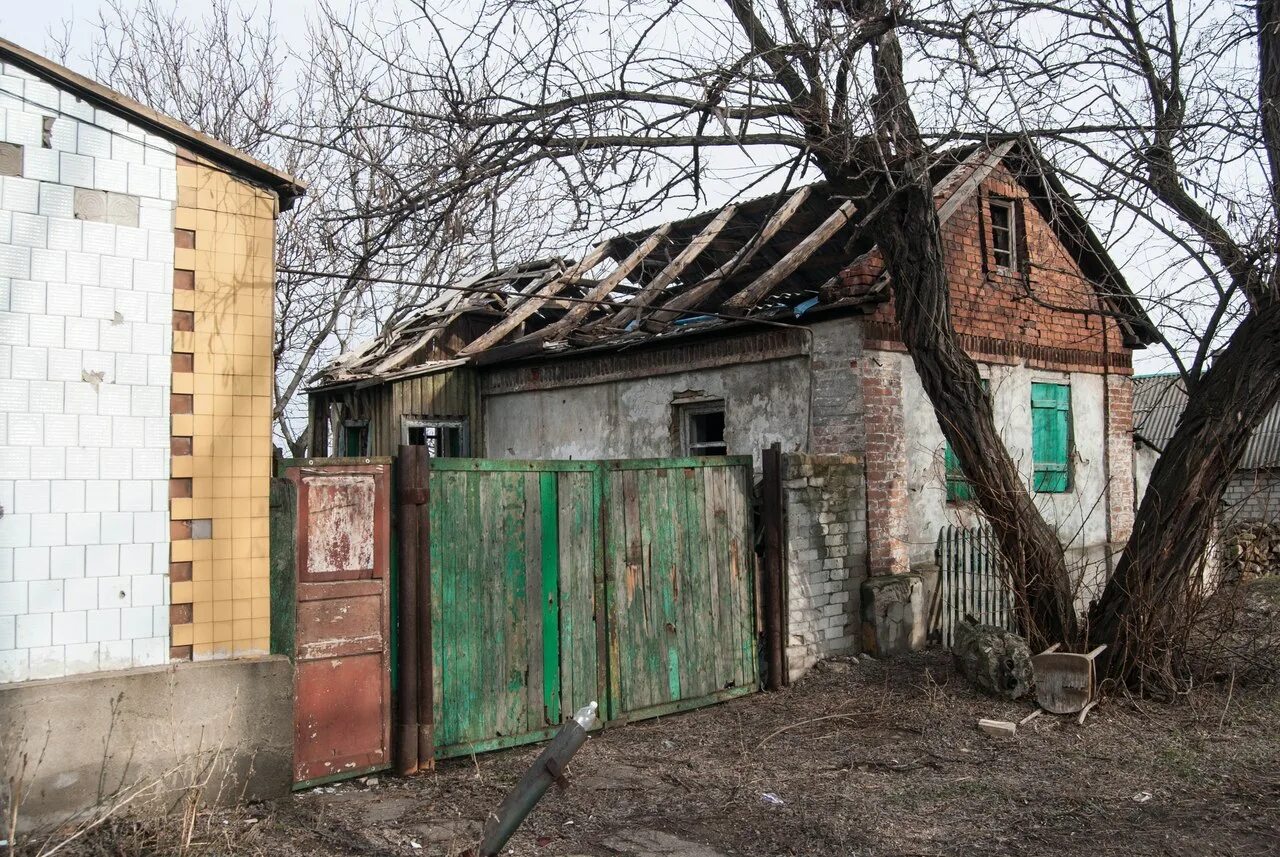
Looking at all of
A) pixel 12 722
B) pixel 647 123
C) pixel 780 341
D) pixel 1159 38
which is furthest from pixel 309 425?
pixel 1159 38

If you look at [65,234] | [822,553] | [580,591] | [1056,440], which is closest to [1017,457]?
[1056,440]

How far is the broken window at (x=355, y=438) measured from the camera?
1378 centimetres

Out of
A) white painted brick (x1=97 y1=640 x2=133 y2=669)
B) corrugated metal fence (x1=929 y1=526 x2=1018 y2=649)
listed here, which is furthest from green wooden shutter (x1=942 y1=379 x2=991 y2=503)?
white painted brick (x1=97 y1=640 x2=133 y2=669)

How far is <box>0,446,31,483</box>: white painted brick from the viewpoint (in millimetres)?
4574

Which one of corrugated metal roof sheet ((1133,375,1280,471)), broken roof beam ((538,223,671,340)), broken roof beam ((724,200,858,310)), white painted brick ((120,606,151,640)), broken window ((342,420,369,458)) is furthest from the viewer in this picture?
corrugated metal roof sheet ((1133,375,1280,471))

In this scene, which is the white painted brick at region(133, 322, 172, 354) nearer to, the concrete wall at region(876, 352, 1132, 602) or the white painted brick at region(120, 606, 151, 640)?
the white painted brick at region(120, 606, 151, 640)

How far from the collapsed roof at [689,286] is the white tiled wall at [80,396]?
4529 millimetres

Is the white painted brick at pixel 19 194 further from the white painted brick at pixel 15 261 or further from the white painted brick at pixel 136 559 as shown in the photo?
the white painted brick at pixel 136 559

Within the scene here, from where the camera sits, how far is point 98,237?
4887mm

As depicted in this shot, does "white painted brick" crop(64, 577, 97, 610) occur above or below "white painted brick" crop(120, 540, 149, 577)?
below

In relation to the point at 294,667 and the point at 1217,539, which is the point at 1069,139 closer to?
the point at 1217,539

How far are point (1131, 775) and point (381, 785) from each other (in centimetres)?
429

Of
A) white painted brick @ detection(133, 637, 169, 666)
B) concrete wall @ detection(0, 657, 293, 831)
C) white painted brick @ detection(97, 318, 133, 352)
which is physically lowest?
concrete wall @ detection(0, 657, 293, 831)

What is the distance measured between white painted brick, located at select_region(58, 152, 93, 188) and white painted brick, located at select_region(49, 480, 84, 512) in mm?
1435
